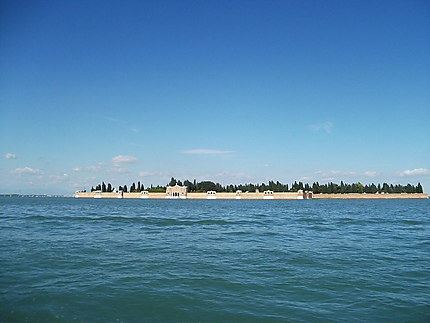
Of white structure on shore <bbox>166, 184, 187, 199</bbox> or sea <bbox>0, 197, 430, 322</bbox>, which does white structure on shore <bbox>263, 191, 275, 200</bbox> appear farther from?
sea <bbox>0, 197, 430, 322</bbox>

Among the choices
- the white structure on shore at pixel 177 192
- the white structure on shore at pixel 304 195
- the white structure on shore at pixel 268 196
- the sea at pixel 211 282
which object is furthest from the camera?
the white structure on shore at pixel 177 192

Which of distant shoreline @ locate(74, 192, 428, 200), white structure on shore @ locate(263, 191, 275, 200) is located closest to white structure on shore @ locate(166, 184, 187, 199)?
distant shoreline @ locate(74, 192, 428, 200)

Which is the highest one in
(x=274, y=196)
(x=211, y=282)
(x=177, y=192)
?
(x=177, y=192)

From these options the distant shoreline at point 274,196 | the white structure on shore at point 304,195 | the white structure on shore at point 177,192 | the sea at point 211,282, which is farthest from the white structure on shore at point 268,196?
the sea at point 211,282

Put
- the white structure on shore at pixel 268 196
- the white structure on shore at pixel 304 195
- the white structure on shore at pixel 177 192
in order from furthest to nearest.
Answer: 1. the white structure on shore at pixel 177 192
2. the white structure on shore at pixel 268 196
3. the white structure on shore at pixel 304 195

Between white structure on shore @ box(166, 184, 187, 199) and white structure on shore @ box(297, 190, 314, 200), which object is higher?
white structure on shore @ box(166, 184, 187, 199)

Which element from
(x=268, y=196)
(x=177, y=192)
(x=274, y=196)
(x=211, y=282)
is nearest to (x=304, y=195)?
(x=274, y=196)

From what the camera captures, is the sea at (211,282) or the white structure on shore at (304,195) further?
the white structure on shore at (304,195)

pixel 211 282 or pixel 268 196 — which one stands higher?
pixel 268 196

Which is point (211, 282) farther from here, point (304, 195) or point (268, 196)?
point (304, 195)

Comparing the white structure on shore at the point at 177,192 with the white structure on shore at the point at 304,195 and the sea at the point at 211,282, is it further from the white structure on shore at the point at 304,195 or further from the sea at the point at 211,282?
the sea at the point at 211,282

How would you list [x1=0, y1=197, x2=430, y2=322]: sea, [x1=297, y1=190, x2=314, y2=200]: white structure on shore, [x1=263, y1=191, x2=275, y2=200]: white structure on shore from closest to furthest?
1. [x1=0, y1=197, x2=430, y2=322]: sea
2. [x1=297, y1=190, x2=314, y2=200]: white structure on shore
3. [x1=263, y1=191, x2=275, y2=200]: white structure on shore

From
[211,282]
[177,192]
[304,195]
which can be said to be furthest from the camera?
[177,192]

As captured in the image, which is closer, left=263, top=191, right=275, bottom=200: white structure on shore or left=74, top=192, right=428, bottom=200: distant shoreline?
left=263, top=191, right=275, bottom=200: white structure on shore
